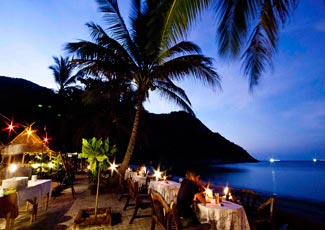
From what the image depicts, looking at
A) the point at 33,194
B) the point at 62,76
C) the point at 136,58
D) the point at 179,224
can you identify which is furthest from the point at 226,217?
the point at 62,76

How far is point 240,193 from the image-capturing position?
520 centimetres

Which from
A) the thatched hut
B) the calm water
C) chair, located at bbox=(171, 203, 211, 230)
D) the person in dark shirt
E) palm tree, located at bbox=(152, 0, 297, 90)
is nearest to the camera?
palm tree, located at bbox=(152, 0, 297, 90)

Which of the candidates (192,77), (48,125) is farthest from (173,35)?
(48,125)

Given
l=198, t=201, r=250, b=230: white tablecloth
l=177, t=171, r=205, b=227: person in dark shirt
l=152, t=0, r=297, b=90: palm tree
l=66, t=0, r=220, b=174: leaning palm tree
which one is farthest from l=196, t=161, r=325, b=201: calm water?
l=177, t=171, r=205, b=227: person in dark shirt

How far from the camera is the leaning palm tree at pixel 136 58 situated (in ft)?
28.0

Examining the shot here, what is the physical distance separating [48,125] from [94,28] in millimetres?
18068

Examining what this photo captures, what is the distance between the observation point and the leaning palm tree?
28.0 feet

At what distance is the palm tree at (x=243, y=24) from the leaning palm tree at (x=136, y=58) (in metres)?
4.12

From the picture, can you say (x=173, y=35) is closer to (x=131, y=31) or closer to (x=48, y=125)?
(x=131, y=31)

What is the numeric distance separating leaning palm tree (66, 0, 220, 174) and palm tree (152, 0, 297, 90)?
4.12 m

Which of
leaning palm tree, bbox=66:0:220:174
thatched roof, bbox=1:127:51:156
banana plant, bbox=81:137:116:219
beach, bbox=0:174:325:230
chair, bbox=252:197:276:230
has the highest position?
leaning palm tree, bbox=66:0:220:174

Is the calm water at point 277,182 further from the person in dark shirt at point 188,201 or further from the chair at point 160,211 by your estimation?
the chair at point 160,211

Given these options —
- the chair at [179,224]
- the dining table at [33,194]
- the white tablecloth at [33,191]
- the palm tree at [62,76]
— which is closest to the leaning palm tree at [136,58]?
the white tablecloth at [33,191]

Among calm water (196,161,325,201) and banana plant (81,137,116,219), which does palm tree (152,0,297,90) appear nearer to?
banana plant (81,137,116,219)
